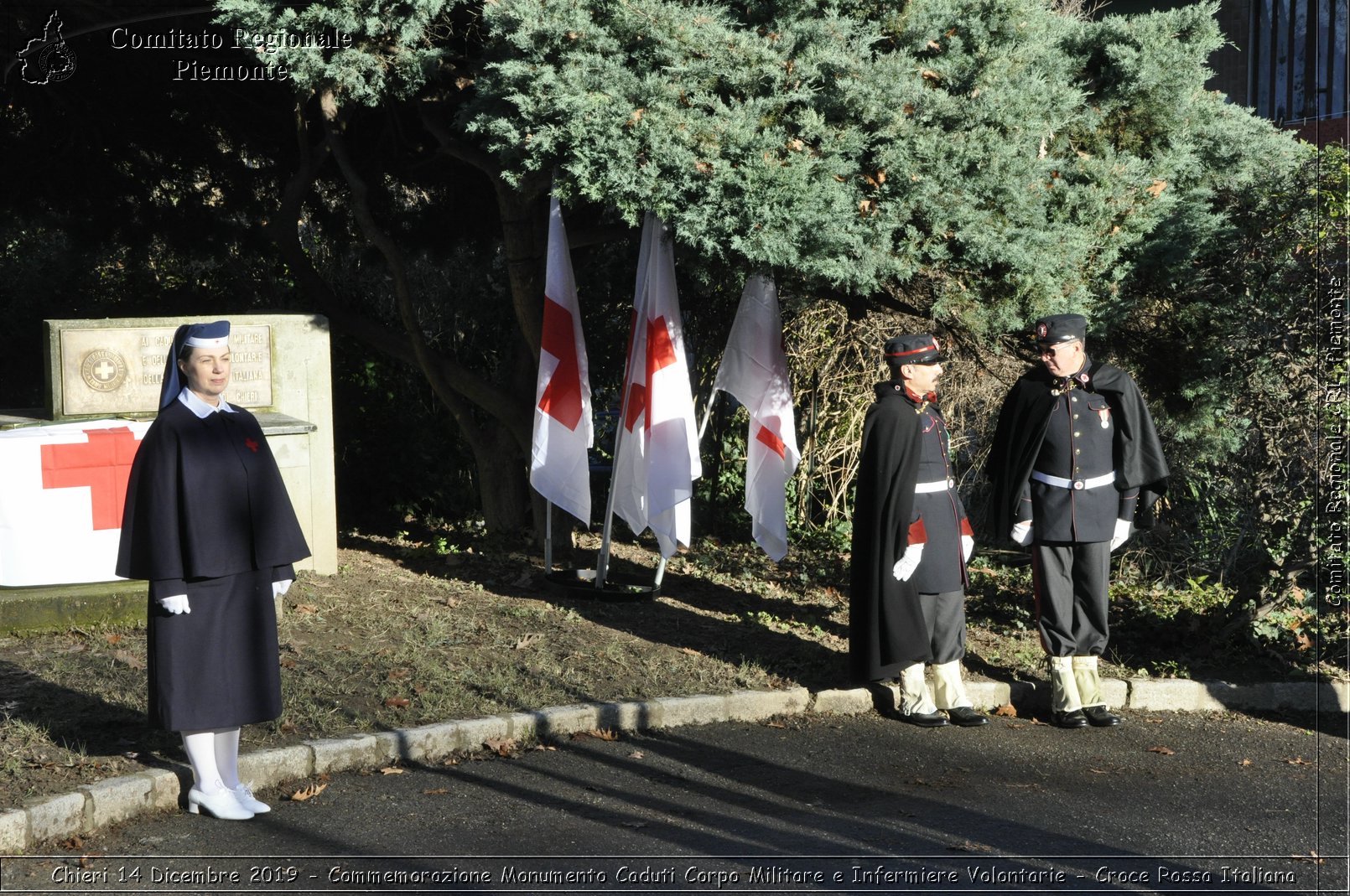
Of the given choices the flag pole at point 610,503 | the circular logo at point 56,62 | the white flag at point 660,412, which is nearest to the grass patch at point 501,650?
the flag pole at point 610,503

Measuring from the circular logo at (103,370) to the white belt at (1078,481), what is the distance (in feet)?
18.2

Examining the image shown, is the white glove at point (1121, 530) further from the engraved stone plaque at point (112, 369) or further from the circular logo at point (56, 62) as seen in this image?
the circular logo at point (56, 62)

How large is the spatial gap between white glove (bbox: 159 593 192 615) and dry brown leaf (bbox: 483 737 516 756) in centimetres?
157

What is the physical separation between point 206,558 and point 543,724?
183 centimetres

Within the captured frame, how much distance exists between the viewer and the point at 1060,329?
20.5 feet

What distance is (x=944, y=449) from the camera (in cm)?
640

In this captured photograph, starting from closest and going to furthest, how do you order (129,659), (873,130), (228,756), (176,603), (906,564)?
(176,603) < (228,756) < (906,564) < (129,659) < (873,130)

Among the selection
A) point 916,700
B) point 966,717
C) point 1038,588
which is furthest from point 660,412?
point 966,717

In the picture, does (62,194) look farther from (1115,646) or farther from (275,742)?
(1115,646)

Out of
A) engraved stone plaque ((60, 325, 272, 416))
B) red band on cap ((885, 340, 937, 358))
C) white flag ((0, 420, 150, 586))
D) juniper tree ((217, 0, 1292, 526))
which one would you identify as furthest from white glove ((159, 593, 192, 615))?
red band on cap ((885, 340, 937, 358))

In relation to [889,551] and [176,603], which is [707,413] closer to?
[889,551]

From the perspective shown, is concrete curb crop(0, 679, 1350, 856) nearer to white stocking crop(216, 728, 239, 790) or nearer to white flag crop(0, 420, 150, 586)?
white stocking crop(216, 728, 239, 790)

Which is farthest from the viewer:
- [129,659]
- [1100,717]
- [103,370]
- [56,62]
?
[56,62]

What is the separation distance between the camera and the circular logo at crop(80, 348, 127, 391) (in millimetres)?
7770
